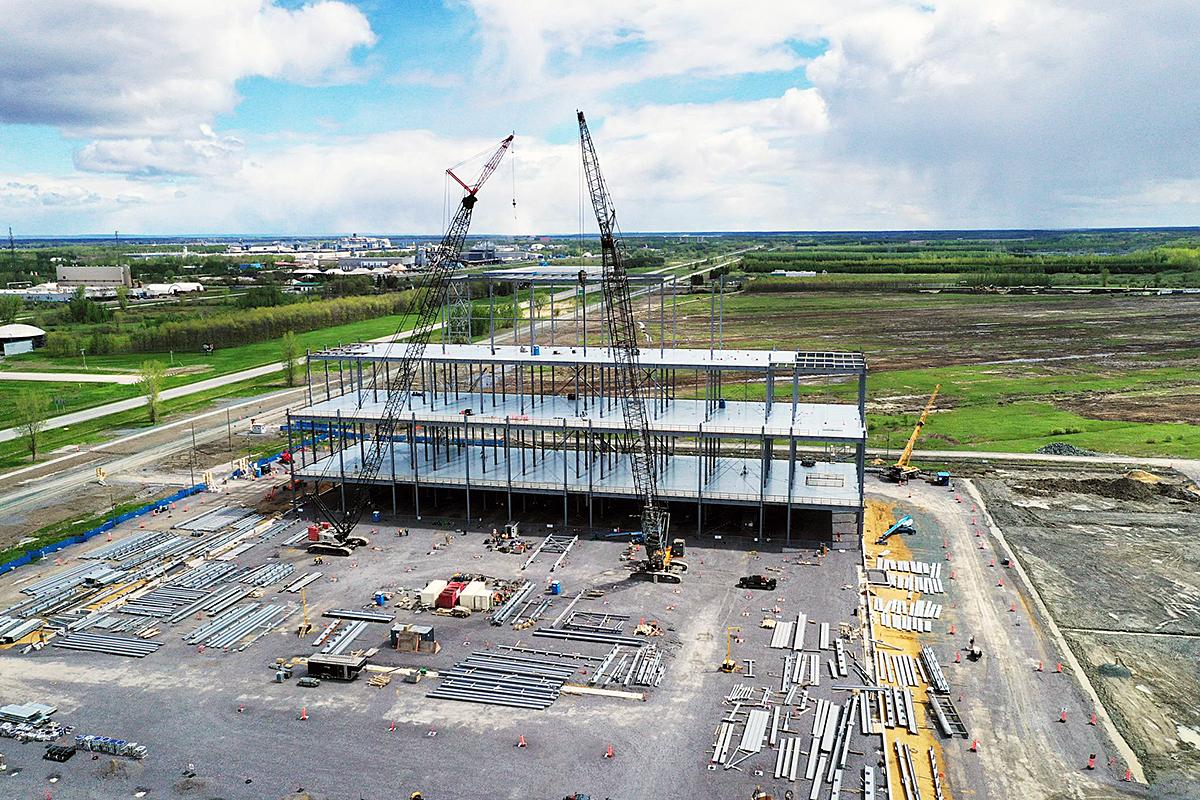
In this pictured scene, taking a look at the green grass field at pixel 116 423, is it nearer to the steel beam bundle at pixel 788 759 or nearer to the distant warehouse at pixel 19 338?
the distant warehouse at pixel 19 338

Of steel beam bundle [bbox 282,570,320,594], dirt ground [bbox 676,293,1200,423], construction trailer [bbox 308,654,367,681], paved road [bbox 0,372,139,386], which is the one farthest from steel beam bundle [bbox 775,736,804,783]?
paved road [bbox 0,372,139,386]

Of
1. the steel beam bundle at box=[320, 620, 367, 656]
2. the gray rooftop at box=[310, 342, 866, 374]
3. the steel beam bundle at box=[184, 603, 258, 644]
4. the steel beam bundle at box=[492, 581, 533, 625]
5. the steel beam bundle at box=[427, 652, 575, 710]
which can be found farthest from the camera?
the gray rooftop at box=[310, 342, 866, 374]

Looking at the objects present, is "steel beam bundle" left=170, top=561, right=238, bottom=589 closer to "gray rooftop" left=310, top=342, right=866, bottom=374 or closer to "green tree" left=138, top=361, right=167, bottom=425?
"gray rooftop" left=310, top=342, right=866, bottom=374

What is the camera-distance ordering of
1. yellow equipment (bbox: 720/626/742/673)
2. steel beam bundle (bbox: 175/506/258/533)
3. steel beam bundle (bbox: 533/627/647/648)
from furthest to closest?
1. steel beam bundle (bbox: 175/506/258/533)
2. steel beam bundle (bbox: 533/627/647/648)
3. yellow equipment (bbox: 720/626/742/673)

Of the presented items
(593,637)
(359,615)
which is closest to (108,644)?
(359,615)

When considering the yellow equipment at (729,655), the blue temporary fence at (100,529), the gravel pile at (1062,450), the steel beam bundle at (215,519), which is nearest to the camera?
the yellow equipment at (729,655)

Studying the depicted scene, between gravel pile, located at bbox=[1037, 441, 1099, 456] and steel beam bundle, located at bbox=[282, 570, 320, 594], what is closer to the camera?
steel beam bundle, located at bbox=[282, 570, 320, 594]

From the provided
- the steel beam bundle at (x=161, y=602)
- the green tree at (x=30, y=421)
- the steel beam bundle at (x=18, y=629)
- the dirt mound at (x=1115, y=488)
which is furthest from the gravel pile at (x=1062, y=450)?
the green tree at (x=30, y=421)
